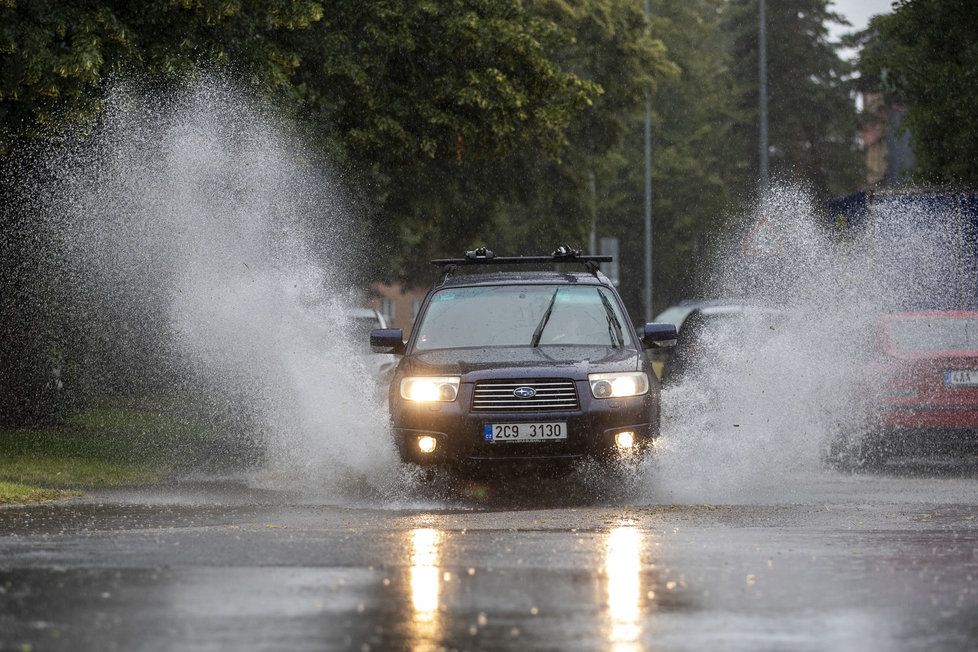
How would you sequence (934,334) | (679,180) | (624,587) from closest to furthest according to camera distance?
(624,587) < (934,334) < (679,180)

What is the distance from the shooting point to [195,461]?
1866 centimetres

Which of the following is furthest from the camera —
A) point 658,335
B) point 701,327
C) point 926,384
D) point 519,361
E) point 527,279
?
point 701,327

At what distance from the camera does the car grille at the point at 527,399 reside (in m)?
13.9

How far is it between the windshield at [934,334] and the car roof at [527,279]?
3512mm

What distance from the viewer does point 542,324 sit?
1532 centimetres

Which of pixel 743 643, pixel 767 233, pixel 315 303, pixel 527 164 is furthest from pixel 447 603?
pixel 527 164

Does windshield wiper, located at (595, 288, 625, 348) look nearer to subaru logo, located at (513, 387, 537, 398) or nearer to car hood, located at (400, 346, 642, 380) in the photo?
car hood, located at (400, 346, 642, 380)

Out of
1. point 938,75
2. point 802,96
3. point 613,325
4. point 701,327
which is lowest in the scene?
point 701,327

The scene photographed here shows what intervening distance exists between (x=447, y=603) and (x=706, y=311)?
15.6 meters

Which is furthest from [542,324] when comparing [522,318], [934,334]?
[934,334]

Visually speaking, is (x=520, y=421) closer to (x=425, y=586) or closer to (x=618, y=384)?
(x=618, y=384)

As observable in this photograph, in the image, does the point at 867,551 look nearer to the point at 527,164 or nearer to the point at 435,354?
the point at 435,354

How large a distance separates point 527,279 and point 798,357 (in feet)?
13.2

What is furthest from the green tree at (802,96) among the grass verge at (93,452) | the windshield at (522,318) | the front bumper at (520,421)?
the front bumper at (520,421)
